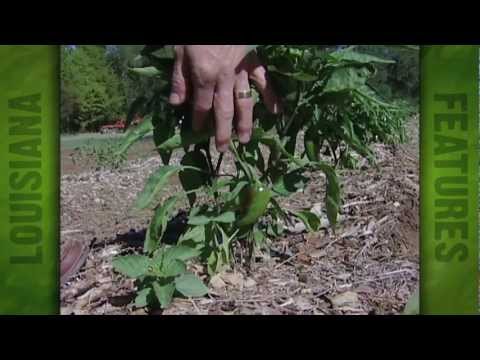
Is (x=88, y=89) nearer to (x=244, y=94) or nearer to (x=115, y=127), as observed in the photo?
(x=115, y=127)

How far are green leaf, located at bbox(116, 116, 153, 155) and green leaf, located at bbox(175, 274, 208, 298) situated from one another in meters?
0.33

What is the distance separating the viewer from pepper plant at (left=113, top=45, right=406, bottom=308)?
1658 mm

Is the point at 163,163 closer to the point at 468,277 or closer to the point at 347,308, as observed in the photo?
the point at 347,308

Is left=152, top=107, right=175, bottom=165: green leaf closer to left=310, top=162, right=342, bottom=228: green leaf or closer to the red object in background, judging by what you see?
the red object in background

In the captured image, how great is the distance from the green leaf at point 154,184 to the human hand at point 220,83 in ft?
0.40

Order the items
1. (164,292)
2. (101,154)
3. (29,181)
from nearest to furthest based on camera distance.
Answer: (164,292) → (29,181) → (101,154)

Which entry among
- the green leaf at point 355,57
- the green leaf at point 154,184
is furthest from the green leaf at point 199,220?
the green leaf at point 355,57

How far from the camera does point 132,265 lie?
5.42 feet

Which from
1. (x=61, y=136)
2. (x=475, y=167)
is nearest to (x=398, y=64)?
(x=475, y=167)

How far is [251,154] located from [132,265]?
39 cm

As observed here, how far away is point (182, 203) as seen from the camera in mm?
2004

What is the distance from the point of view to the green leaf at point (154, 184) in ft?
5.52

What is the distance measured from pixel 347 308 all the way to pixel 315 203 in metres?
0.37

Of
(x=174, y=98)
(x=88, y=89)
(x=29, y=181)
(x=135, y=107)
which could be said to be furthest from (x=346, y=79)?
(x=29, y=181)
